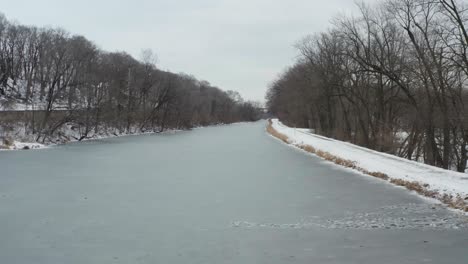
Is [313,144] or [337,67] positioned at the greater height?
[337,67]

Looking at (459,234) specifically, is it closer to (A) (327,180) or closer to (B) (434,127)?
(A) (327,180)

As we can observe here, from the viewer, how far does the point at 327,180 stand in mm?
15977

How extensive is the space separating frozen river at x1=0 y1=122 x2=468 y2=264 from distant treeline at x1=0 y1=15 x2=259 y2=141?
91.7 feet

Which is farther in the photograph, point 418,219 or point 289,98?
Answer: point 289,98

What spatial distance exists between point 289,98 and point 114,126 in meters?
24.0

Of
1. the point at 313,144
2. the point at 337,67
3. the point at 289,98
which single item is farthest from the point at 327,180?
the point at 289,98

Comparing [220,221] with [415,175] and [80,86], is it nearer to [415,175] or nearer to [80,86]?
[415,175]

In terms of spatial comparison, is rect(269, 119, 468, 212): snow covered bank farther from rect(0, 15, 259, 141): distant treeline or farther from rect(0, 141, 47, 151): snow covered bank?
rect(0, 15, 259, 141): distant treeline

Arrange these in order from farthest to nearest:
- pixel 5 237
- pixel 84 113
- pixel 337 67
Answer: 1. pixel 84 113
2. pixel 337 67
3. pixel 5 237

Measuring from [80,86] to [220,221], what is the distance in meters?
44.1

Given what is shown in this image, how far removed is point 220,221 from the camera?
30.3ft

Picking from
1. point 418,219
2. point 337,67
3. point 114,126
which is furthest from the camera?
point 114,126

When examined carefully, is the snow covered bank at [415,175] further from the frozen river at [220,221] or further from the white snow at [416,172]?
the frozen river at [220,221]

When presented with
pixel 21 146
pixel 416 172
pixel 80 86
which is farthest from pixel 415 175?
pixel 80 86
